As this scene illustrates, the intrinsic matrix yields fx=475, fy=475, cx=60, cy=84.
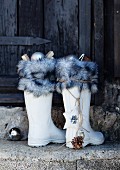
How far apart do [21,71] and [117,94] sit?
0.56 m

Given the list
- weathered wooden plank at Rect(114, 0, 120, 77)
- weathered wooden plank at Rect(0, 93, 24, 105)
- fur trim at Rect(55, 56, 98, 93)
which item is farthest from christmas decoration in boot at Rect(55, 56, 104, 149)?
weathered wooden plank at Rect(0, 93, 24, 105)

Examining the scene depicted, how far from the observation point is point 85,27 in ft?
8.51

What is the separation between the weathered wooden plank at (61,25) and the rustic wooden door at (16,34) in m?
0.04

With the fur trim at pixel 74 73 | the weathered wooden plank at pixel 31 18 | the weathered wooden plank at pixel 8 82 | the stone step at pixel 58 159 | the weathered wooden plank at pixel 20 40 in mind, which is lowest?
the stone step at pixel 58 159

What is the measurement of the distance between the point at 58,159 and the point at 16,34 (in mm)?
744

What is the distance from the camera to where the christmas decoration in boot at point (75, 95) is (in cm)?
235

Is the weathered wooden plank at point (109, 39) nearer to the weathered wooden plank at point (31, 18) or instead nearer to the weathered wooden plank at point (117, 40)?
the weathered wooden plank at point (117, 40)

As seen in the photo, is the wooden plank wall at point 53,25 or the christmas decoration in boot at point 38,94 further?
the wooden plank wall at point 53,25

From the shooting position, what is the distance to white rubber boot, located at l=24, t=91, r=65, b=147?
2371mm

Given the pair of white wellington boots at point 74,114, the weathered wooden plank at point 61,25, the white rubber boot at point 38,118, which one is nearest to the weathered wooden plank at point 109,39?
the weathered wooden plank at point 61,25

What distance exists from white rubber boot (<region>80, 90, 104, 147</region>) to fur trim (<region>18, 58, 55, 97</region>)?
16 centimetres

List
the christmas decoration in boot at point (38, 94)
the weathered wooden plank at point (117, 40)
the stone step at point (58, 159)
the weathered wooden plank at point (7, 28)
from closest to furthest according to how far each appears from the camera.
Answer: the stone step at point (58, 159) < the christmas decoration in boot at point (38, 94) < the weathered wooden plank at point (117, 40) < the weathered wooden plank at point (7, 28)

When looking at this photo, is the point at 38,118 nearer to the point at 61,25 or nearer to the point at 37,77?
the point at 37,77

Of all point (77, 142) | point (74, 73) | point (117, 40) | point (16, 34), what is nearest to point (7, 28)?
point (16, 34)
